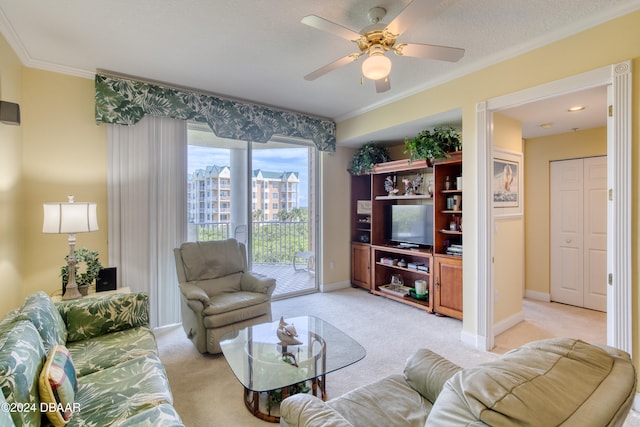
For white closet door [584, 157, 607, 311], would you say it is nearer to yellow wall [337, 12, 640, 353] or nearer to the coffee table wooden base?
yellow wall [337, 12, 640, 353]

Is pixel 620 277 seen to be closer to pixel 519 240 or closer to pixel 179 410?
pixel 519 240

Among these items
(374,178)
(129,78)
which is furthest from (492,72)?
(129,78)

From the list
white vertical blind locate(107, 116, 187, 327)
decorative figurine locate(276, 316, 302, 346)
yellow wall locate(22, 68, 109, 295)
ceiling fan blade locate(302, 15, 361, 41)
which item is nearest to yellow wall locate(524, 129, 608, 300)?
ceiling fan blade locate(302, 15, 361, 41)

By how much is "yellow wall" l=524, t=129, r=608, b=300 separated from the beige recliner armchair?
12.6ft

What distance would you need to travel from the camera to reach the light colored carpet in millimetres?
2004

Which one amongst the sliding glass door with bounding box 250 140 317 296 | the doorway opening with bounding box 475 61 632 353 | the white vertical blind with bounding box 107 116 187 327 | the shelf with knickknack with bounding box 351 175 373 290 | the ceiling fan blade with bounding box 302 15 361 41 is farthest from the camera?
the shelf with knickknack with bounding box 351 175 373 290

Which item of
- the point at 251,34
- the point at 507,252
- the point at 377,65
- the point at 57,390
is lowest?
the point at 57,390

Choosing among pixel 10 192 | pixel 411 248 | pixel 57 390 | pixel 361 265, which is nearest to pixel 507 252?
pixel 411 248

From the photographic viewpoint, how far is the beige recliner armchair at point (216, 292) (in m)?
2.62

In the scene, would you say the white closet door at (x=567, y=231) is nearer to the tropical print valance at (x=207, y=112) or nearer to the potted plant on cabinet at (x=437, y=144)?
the potted plant on cabinet at (x=437, y=144)

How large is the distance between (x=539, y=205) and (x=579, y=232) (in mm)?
579

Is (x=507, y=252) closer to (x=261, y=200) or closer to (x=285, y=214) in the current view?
(x=285, y=214)

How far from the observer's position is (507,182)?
319cm

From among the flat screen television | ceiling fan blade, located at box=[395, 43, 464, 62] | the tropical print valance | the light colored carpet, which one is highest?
the tropical print valance
